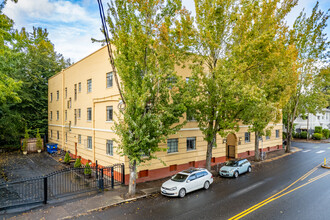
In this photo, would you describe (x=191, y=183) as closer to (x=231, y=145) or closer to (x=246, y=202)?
(x=246, y=202)

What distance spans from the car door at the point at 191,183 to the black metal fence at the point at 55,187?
5115mm

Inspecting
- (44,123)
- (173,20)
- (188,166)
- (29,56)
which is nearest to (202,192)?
(188,166)

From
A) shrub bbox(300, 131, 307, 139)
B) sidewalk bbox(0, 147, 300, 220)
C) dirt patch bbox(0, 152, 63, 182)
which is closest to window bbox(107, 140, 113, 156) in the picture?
sidewalk bbox(0, 147, 300, 220)

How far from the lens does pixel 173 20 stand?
46.4 ft

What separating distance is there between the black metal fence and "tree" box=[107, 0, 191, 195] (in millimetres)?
2895

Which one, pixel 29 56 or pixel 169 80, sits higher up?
pixel 29 56

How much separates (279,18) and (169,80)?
1047 centimetres

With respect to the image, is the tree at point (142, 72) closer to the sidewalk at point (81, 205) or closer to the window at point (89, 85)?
the sidewalk at point (81, 205)

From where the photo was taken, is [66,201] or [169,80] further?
[169,80]

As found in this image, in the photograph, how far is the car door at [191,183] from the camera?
43.1 feet

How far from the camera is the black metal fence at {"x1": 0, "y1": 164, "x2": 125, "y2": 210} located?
1195cm

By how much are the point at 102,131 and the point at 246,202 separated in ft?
42.3

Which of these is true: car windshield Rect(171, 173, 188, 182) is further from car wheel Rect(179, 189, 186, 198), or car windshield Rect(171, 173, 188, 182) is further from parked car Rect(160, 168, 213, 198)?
car wheel Rect(179, 189, 186, 198)

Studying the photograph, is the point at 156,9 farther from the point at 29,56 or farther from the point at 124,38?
the point at 29,56
